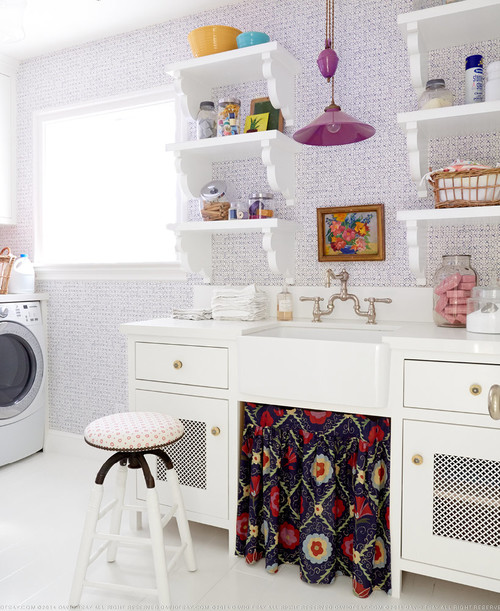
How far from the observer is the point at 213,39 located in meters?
2.44

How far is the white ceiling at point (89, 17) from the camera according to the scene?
2.68m

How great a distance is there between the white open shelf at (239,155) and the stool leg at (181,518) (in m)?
1.29

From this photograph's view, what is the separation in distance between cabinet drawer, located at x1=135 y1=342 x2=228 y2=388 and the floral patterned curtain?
22 centimetres

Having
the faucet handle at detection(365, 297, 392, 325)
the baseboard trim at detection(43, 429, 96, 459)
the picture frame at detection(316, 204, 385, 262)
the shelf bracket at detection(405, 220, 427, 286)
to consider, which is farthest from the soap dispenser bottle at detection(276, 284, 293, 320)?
the baseboard trim at detection(43, 429, 96, 459)

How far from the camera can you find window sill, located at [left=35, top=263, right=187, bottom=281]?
2918 millimetres

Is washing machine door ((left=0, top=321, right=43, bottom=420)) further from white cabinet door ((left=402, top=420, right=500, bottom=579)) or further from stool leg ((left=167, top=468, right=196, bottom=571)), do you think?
white cabinet door ((left=402, top=420, right=500, bottom=579))

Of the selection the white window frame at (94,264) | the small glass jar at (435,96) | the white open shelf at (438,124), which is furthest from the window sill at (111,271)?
the small glass jar at (435,96)

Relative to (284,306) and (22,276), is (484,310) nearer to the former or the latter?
(284,306)

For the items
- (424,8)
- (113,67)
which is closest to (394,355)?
(424,8)

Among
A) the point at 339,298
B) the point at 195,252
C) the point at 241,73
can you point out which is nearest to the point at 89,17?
the point at 241,73

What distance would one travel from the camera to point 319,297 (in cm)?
241

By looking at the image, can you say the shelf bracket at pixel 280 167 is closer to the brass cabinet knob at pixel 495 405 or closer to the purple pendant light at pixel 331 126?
the purple pendant light at pixel 331 126

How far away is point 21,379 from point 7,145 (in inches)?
57.8

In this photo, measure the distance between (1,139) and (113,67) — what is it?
876 mm
